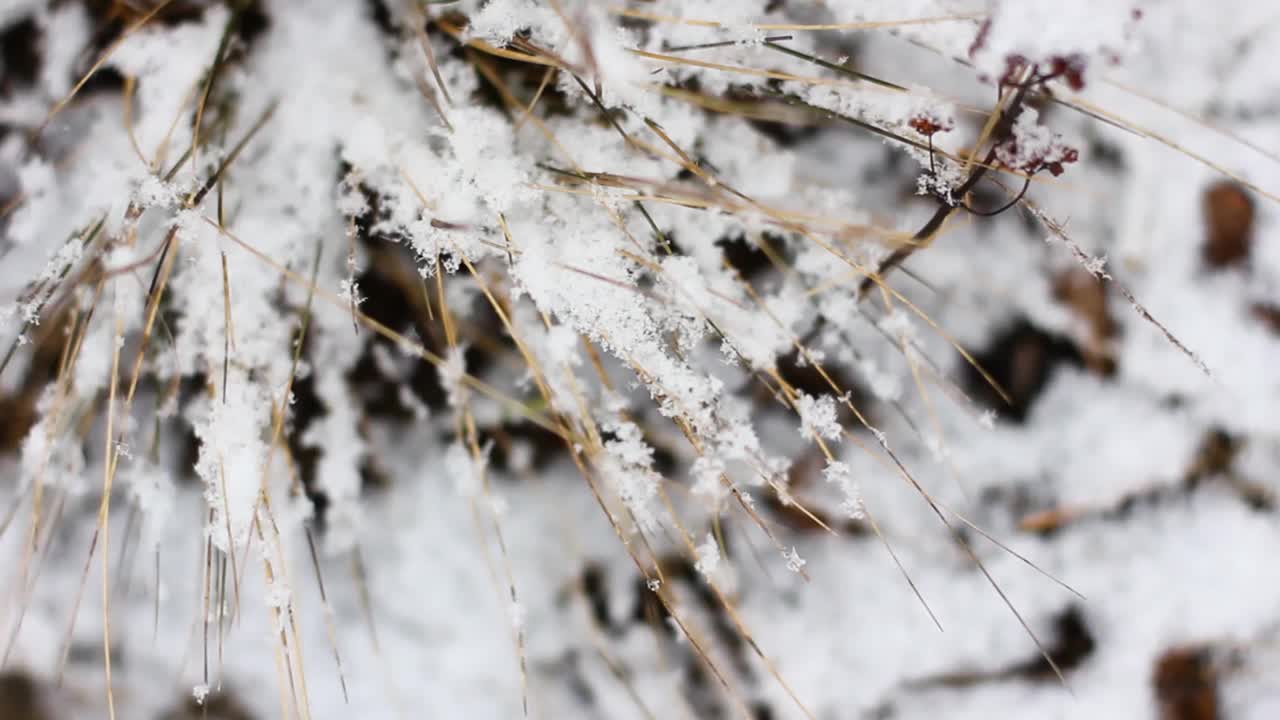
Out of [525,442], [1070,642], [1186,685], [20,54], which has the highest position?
[1186,685]

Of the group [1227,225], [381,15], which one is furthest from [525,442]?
[1227,225]

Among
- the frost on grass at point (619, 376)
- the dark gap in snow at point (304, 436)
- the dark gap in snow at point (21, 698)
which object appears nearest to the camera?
the frost on grass at point (619, 376)

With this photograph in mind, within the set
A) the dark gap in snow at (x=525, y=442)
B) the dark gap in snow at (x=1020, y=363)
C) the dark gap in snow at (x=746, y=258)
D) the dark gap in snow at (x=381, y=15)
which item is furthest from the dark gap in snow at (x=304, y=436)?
the dark gap in snow at (x=1020, y=363)

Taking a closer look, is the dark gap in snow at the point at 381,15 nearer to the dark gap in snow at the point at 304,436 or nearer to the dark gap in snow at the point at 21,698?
the dark gap in snow at the point at 304,436

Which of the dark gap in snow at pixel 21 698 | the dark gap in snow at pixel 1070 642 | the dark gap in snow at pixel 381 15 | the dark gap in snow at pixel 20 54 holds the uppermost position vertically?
the dark gap in snow at pixel 1070 642

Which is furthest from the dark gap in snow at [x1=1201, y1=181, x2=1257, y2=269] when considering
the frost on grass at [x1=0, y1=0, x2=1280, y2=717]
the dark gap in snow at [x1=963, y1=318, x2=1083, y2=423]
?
the dark gap in snow at [x1=963, y1=318, x2=1083, y2=423]

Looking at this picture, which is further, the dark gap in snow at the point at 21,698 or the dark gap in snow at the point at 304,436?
the dark gap in snow at the point at 21,698

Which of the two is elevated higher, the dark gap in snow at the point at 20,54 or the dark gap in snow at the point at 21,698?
the dark gap in snow at the point at 20,54

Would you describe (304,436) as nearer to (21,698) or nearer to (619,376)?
(619,376)

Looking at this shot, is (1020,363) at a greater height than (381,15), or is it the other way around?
(1020,363)
